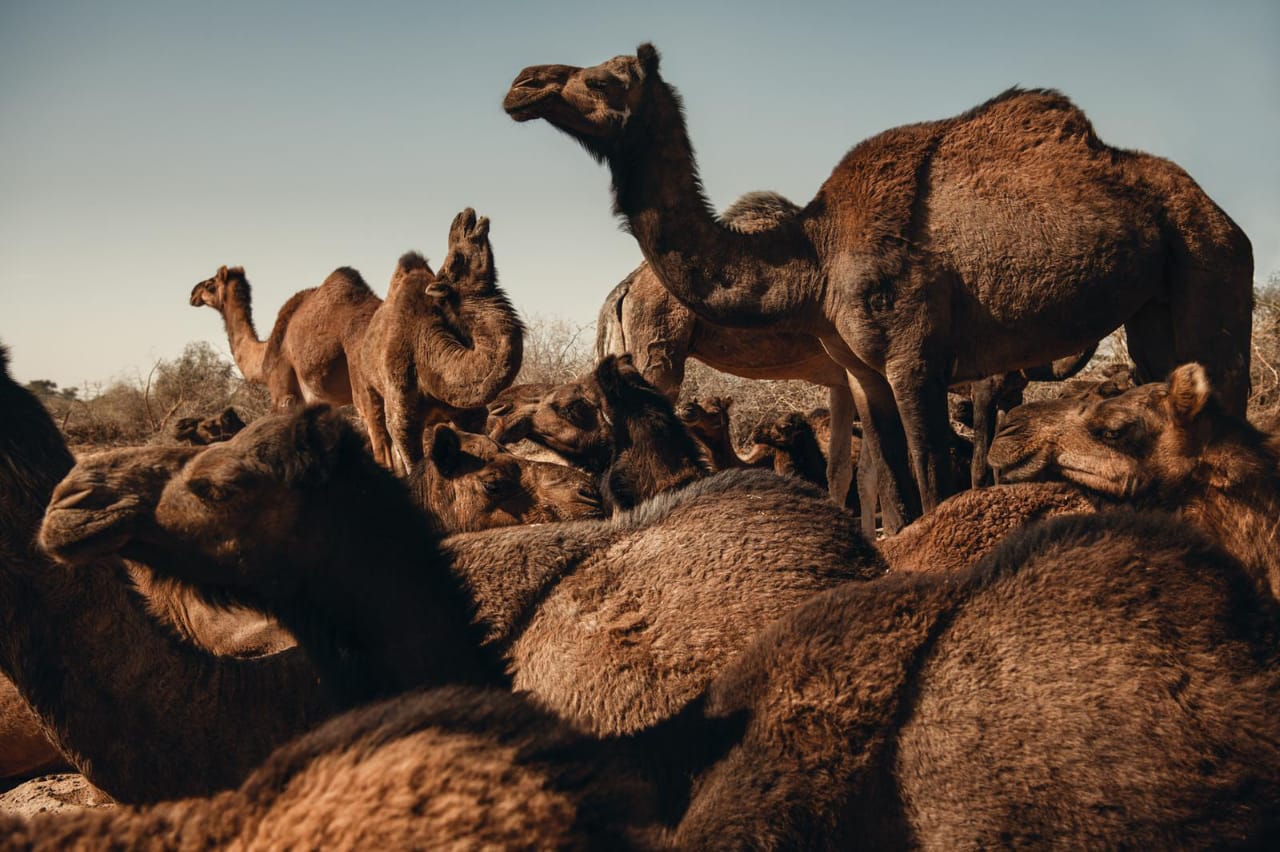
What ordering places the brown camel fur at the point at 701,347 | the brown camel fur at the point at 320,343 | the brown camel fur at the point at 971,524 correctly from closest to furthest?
the brown camel fur at the point at 971,524, the brown camel fur at the point at 701,347, the brown camel fur at the point at 320,343

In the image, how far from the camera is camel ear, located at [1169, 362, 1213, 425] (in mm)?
5496

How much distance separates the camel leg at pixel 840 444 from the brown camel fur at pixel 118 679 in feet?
21.1

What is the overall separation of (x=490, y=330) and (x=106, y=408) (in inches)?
723

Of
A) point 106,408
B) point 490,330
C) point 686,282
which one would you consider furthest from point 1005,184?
point 106,408

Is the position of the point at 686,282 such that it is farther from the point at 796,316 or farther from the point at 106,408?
the point at 106,408

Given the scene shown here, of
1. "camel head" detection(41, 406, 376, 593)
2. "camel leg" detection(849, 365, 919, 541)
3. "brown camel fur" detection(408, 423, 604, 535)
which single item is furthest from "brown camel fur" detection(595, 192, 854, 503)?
"camel head" detection(41, 406, 376, 593)

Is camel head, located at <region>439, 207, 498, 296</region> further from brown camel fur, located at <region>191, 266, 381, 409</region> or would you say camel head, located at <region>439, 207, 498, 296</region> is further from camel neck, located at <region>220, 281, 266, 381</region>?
camel neck, located at <region>220, 281, 266, 381</region>

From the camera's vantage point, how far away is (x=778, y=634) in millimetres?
3320

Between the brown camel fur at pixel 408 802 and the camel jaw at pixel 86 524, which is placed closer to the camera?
the brown camel fur at pixel 408 802

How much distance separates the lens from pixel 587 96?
7539 millimetres

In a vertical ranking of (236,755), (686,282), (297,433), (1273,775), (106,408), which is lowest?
(1273,775)

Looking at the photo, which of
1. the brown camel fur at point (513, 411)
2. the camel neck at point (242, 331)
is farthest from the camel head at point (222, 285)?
the brown camel fur at point (513, 411)

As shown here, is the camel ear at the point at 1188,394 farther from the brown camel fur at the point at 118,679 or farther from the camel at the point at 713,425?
the camel at the point at 713,425

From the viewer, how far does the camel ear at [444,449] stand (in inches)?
246
